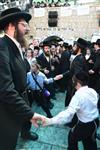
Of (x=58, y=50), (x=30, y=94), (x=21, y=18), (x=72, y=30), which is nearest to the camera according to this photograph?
(x=21, y=18)

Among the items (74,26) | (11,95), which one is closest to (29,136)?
(11,95)

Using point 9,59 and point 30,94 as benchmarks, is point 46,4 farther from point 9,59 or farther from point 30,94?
point 9,59

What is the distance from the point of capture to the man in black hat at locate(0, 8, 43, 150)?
2.62 meters

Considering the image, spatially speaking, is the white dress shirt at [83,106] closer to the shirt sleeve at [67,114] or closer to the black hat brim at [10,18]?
the shirt sleeve at [67,114]

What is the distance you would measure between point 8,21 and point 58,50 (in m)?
8.39

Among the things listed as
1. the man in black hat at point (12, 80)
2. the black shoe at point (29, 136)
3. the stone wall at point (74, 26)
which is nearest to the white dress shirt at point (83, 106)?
the man in black hat at point (12, 80)

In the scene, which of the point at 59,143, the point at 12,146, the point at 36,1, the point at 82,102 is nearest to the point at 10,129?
the point at 12,146

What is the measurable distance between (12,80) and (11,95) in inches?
8.0

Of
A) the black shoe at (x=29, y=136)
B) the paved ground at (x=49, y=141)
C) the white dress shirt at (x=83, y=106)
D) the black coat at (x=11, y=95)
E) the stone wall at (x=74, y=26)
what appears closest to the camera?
the black coat at (x=11, y=95)

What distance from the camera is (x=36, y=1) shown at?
79.0ft

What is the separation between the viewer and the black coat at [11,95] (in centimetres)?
261

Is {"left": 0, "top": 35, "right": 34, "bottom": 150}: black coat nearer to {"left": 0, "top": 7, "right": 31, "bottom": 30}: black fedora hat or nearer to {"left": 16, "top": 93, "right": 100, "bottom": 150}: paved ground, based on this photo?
{"left": 0, "top": 7, "right": 31, "bottom": 30}: black fedora hat

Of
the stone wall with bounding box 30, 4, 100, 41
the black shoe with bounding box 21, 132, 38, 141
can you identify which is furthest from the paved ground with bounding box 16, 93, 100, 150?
the stone wall with bounding box 30, 4, 100, 41

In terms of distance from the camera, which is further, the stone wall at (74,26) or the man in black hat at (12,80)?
the stone wall at (74,26)
